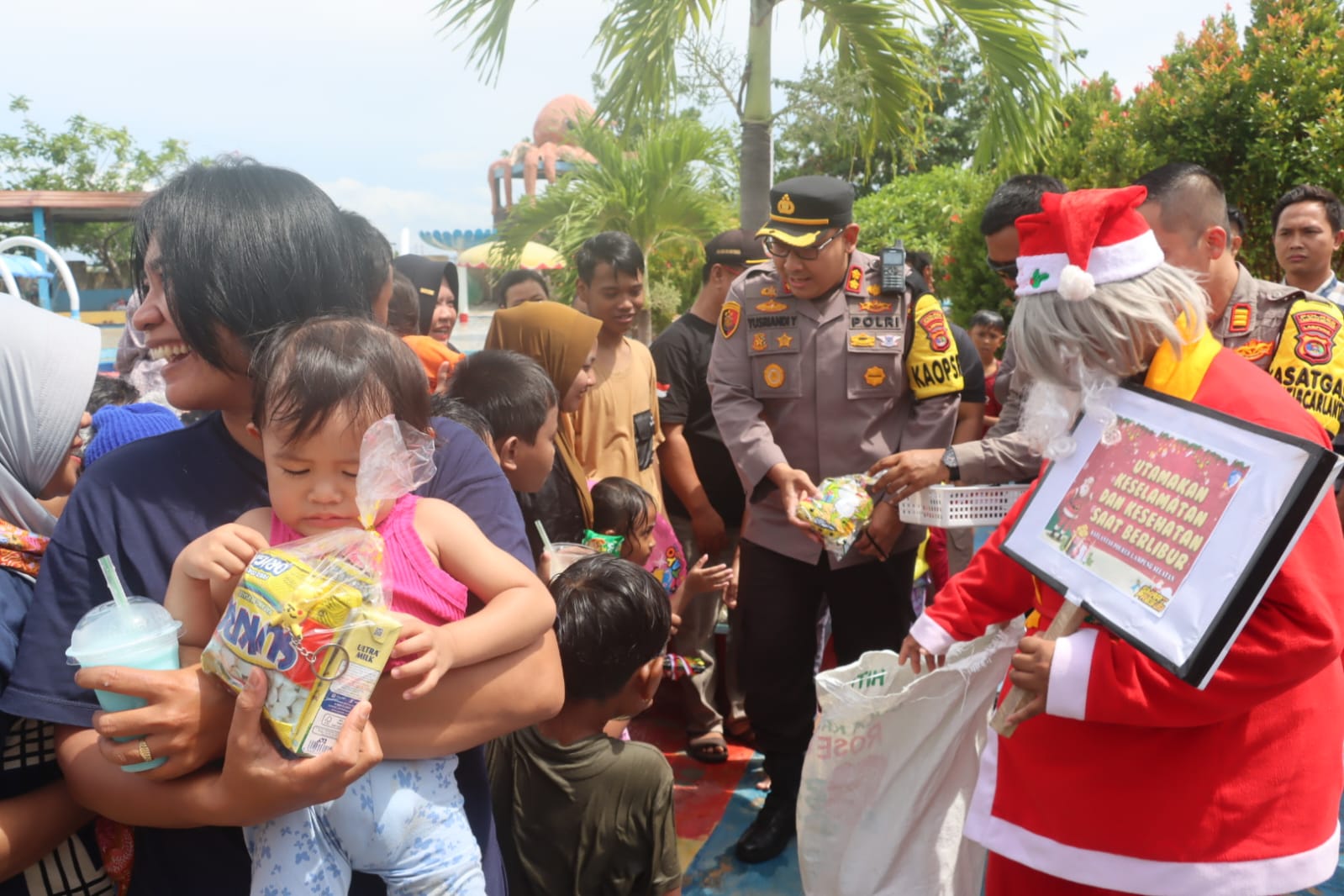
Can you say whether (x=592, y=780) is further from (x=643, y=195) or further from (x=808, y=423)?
(x=643, y=195)

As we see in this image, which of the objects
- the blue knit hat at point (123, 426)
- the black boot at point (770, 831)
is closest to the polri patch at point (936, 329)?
the black boot at point (770, 831)

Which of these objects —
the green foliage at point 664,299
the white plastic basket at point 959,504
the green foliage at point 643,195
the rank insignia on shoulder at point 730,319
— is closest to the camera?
the white plastic basket at point 959,504

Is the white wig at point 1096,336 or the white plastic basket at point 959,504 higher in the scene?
the white wig at point 1096,336

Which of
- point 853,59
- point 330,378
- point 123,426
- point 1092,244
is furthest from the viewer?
point 853,59

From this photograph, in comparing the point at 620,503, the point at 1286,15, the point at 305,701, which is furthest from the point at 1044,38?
the point at 305,701

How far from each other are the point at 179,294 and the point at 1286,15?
885 centimetres

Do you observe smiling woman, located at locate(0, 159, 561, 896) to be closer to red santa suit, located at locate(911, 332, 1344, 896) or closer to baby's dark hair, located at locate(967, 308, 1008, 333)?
red santa suit, located at locate(911, 332, 1344, 896)

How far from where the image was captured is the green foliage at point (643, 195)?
12844 millimetres

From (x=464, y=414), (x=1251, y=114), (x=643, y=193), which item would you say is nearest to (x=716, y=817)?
(x=464, y=414)

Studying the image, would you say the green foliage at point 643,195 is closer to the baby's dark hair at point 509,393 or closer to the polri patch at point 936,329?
the polri patch at point 936,329

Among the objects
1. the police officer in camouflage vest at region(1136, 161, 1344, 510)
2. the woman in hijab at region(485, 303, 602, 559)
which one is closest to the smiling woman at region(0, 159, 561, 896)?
the woman in hijab at region(485, 303, 602, 559)

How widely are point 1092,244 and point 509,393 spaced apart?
1.49 metres

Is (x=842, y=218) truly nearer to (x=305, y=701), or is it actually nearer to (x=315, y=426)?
(x=315, y=426)

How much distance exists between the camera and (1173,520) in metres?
1.63
